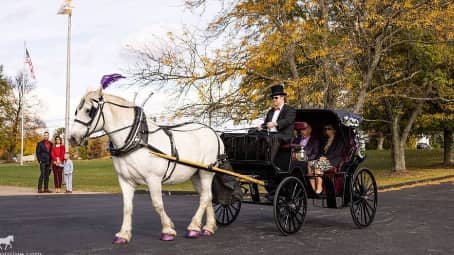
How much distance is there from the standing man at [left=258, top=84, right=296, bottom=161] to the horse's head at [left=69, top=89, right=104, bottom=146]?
9.56 ft

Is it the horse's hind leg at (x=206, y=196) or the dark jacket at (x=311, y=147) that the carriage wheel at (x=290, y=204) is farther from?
the dark jacket at (x=311, y=147)

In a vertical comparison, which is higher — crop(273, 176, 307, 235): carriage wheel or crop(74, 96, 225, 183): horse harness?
crop(74, 96, 225, 183): horse harness

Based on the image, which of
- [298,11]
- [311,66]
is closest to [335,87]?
[311,66]

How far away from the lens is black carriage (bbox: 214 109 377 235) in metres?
9.11

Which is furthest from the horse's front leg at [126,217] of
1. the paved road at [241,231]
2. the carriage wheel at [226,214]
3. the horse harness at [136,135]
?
the carriage wheel at [226,214]

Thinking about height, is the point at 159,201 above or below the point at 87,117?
below

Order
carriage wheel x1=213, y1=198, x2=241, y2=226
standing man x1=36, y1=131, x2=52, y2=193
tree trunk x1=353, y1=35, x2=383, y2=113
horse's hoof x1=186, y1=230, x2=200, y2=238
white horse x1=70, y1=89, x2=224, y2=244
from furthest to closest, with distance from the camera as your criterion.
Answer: tree trunk x1=353, y1=35, x2=383, y2=113 → standing man x1=36, y1=131, x2=52, y2=193 → carriage wheel x1=213, y1=198, x2=241, y2=226 → horse's hoof x1=186, y1=230, x2=200, y2=238 → white horse x1=70, y1=89, x2=224, y2=244

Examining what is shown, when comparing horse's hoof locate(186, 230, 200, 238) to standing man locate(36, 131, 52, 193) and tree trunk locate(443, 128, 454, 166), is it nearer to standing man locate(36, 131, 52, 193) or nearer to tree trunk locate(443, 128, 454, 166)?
standing man locate(36, 131, 52, 193)

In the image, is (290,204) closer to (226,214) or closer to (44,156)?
(226,214)

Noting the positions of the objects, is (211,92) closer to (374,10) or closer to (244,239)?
(374,10)

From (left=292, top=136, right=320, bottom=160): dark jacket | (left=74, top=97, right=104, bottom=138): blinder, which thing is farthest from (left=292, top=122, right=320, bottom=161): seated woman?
(left=74, top=97, right=104, bottom=138): blinder

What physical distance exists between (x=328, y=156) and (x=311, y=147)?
0.42 m

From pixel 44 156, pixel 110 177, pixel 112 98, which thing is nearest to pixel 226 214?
pixel 112 98

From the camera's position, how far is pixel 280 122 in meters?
9.26
